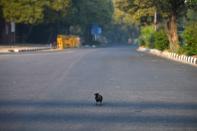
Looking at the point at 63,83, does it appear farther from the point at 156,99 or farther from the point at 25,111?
the point at 25,111

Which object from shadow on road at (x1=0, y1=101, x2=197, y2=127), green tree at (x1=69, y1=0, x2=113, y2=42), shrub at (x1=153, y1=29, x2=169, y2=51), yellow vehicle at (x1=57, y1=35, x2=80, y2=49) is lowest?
yellow vehicle at (x1=57, y1=35, x2=80, y2=49)

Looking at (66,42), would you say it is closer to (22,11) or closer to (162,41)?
(22,11)

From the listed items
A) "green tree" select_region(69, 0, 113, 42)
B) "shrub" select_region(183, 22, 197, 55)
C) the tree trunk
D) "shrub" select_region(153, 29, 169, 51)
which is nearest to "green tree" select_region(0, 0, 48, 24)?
"green tree" select_region(69, 0, 113, 42)

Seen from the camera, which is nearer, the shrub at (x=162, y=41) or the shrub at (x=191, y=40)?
the shrub at (x=191, y=40)

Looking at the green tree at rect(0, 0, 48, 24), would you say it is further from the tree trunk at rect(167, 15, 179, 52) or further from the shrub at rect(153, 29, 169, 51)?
the tree trunk at rect(167, 15, 179, 52)

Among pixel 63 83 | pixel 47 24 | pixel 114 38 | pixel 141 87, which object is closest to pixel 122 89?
pixel 141 87

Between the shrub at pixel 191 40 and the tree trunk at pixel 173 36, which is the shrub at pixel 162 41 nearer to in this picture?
the tree trunk at pixel 173 36

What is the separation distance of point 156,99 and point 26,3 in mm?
53284

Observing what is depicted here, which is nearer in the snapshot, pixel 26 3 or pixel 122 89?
pixel 122 89

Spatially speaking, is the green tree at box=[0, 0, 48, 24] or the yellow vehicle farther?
the yellow vehicle

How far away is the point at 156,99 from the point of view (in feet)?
44.5

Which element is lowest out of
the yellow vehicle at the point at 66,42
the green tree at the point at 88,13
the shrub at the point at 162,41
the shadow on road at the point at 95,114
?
the yellow vehicle at the point at 66,42

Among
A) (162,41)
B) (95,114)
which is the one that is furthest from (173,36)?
(95,114)

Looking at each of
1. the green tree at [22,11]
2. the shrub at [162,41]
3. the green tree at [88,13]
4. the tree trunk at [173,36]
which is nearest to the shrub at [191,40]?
the tree trunk at [173,36]
